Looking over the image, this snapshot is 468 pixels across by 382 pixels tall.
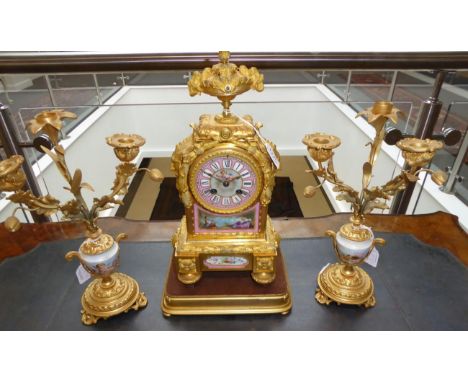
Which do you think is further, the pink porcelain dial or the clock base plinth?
the clock base plinth

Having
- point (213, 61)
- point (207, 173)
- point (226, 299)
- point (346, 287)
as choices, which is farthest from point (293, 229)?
point (213, 61)

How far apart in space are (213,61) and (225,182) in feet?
1.66

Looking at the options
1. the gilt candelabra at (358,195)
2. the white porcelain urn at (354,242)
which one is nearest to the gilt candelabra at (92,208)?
the gilt candelabra at (358,195)

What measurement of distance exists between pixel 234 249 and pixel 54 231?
78 centimetres

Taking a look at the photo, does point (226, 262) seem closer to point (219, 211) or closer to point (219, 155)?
point (219, 211)

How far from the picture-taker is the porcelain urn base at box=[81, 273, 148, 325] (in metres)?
1.02

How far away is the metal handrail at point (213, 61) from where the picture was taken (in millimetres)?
1213

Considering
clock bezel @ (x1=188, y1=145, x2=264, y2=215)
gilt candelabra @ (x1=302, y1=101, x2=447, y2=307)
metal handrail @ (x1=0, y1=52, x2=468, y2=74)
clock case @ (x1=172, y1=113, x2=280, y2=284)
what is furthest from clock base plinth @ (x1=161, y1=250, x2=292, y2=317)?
metal handrail @ (x1=0, y1=52, x2=468, y2=74)

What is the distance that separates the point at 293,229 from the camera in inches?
54.1

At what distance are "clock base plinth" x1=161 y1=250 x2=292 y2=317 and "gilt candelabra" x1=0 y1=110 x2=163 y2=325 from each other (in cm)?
11

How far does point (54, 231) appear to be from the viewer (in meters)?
1.36

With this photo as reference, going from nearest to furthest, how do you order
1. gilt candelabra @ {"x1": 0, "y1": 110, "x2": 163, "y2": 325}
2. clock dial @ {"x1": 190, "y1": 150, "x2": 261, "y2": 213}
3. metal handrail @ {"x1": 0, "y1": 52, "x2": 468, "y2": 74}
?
gilt candelabra @ {"x1": 0, "y1": 110, "x2": 163, "y2": 325} < clock dial @ {"x1": 190, "y1": 150, "x2": 261, "y2": 213} < metal handrail @ {"x1": 0, "y1": 52, "x2": 468, "y2": 74}

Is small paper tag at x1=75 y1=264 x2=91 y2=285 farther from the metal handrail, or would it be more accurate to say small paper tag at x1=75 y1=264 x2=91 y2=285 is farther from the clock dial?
the metal handrail

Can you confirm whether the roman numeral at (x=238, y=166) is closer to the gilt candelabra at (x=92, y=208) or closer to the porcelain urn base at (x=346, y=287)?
the gilt candelabra at (x=92, y=208)
